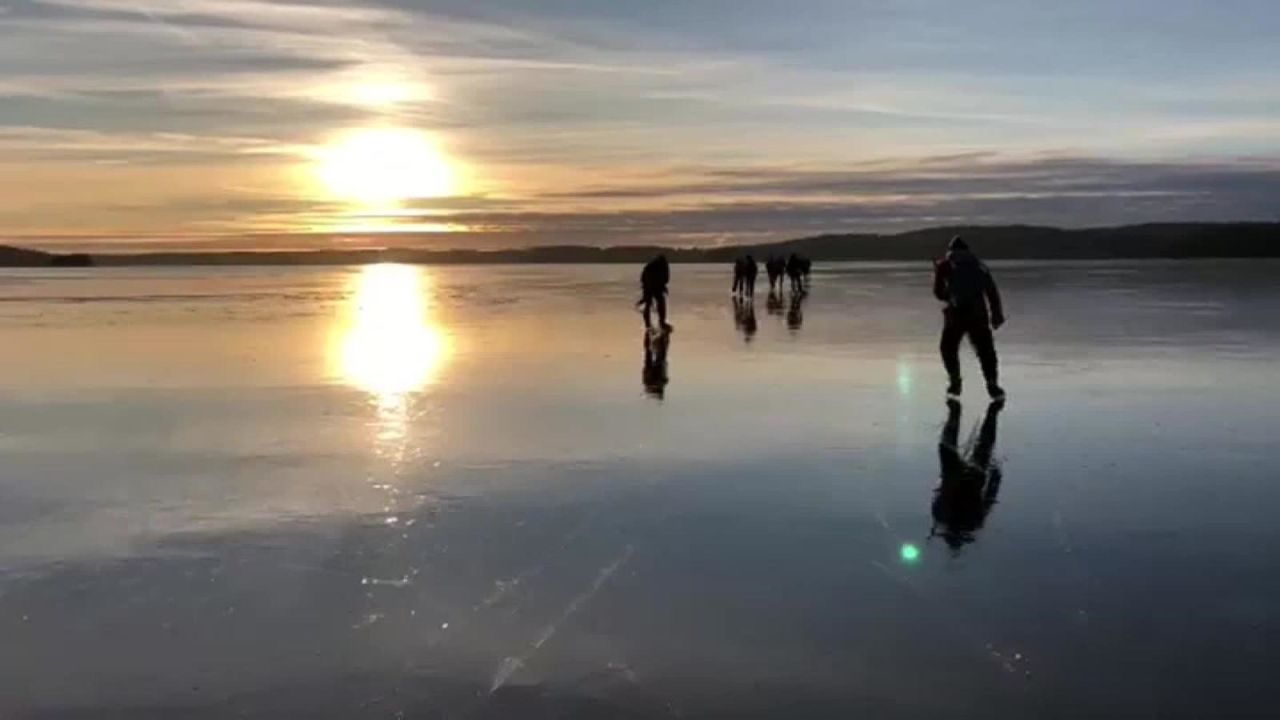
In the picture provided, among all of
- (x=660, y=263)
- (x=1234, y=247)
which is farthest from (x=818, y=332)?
(x=1234, y=247)

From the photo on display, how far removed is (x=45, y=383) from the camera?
1535cm

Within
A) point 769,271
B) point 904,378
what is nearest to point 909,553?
point 904,378

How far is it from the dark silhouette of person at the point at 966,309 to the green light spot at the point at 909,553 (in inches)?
258

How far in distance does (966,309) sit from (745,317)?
15.2 m

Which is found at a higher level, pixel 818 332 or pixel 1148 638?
pixel 1148 638

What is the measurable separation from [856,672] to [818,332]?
18190 millimetres

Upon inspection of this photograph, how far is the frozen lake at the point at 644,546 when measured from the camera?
15.3ft

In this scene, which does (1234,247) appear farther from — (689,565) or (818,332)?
(689,565)

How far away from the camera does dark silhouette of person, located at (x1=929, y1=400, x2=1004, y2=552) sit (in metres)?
7.00

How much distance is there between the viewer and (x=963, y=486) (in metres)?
8.20

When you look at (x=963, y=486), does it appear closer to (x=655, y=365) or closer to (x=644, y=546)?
(x=644, y=546)

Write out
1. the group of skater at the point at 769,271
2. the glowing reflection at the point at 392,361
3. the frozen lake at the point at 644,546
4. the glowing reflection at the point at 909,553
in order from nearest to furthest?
the frozen lake at the point at 644,546, the glowing reflection at the point at 909,553, the glowing reflection at the point at 392,361, the group of skater at the point at 769,271

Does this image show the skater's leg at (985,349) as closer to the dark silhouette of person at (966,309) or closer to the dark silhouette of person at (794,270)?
the dark silhouette of person at (966,309)

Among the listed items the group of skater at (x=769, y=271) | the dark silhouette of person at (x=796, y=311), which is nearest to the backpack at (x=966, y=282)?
the dark silhouette of person at (x=796, y=311)
